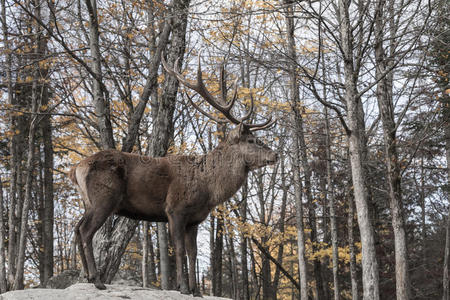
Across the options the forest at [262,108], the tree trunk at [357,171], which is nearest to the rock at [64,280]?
the forest at [262,108]

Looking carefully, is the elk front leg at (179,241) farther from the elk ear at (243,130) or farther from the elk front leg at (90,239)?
the elk ear at (243,130)

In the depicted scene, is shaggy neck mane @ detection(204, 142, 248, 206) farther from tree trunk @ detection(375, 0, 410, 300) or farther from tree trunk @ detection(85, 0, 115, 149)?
tree trunk @ detection(375, 0, 410, 300)

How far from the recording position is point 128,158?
5.50 m

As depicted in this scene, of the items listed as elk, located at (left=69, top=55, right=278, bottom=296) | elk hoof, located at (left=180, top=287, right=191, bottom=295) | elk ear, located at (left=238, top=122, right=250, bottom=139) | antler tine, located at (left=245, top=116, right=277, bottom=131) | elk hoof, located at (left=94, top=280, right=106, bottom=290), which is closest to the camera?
elk hoof, located at (left=94, top=280, right=106, bottom=290)

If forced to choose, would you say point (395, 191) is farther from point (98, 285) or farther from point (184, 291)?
point (98, 285)

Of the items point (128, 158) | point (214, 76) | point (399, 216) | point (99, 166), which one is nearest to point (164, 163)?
point (128, 158)

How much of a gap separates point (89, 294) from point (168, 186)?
1.64 m

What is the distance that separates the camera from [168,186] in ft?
18.3

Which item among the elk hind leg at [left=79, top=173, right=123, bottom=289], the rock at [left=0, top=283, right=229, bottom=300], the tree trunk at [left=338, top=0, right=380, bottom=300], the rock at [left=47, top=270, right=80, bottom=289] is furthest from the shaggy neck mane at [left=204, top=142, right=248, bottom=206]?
the rock at [left=47, top=270, right=80, bottom=289]

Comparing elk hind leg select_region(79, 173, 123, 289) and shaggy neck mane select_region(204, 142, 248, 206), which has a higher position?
shaggy neck mane select_region(204, 142, 248, 206)

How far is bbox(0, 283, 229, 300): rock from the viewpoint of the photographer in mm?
4562

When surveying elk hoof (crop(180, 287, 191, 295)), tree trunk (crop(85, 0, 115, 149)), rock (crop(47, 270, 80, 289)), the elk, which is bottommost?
rock (crop(47, 270, 80, 289))

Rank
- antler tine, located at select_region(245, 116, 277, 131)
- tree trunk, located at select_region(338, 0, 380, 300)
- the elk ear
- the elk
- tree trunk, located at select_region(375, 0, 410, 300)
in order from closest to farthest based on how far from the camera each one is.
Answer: the elk → the elk ear → antler tine, located at select_region(245, 116, 277, 131) → tree trunk, located at select_region(338, 0, 380, 300) → tree trunk, located at select_region(375, 0, 410, 300)

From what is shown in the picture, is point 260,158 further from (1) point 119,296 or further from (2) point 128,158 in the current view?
(1) point 119,296
